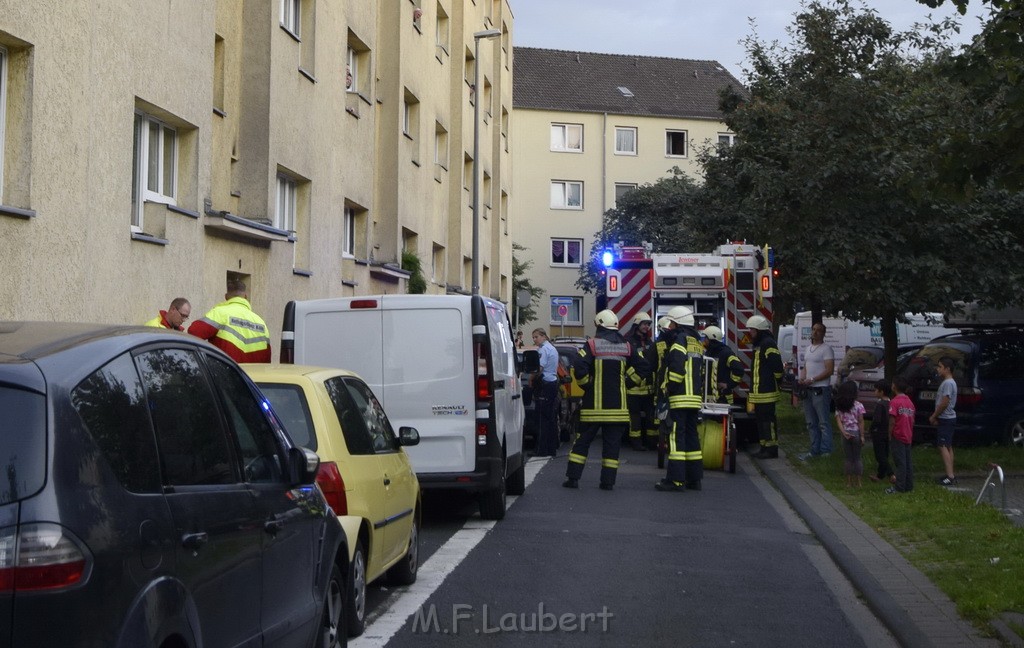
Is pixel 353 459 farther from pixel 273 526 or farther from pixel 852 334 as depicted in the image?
pixel 852 334

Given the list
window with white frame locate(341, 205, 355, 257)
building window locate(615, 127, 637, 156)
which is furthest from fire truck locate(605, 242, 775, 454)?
building window locate(615, 127, 637, 156)

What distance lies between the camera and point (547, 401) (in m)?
18.5

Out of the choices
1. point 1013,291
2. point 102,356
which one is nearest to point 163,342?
point 102,356

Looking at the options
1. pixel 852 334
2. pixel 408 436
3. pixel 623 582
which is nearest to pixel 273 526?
pixel 408 436

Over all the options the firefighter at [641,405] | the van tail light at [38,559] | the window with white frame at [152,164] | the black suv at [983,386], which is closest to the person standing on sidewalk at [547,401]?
the firefighter at [641,405]

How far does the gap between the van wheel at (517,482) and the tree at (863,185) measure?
5004 mm

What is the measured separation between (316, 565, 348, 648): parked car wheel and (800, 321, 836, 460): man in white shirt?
40.7 ft

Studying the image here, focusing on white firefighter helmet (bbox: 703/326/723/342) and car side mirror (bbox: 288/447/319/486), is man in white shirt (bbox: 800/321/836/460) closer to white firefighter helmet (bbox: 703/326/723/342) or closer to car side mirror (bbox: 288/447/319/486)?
white firefighter helmet (bbox: 703/326/723/342)

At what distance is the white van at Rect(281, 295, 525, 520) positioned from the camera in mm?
11016

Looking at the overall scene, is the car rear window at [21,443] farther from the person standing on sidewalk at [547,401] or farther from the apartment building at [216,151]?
the person standing on sidewalk at [547,401]

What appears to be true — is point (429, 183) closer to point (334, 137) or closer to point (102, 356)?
point (334, 137)

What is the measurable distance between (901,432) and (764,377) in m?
→ 4.26

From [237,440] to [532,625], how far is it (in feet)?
10.1

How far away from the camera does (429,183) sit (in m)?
31.3
